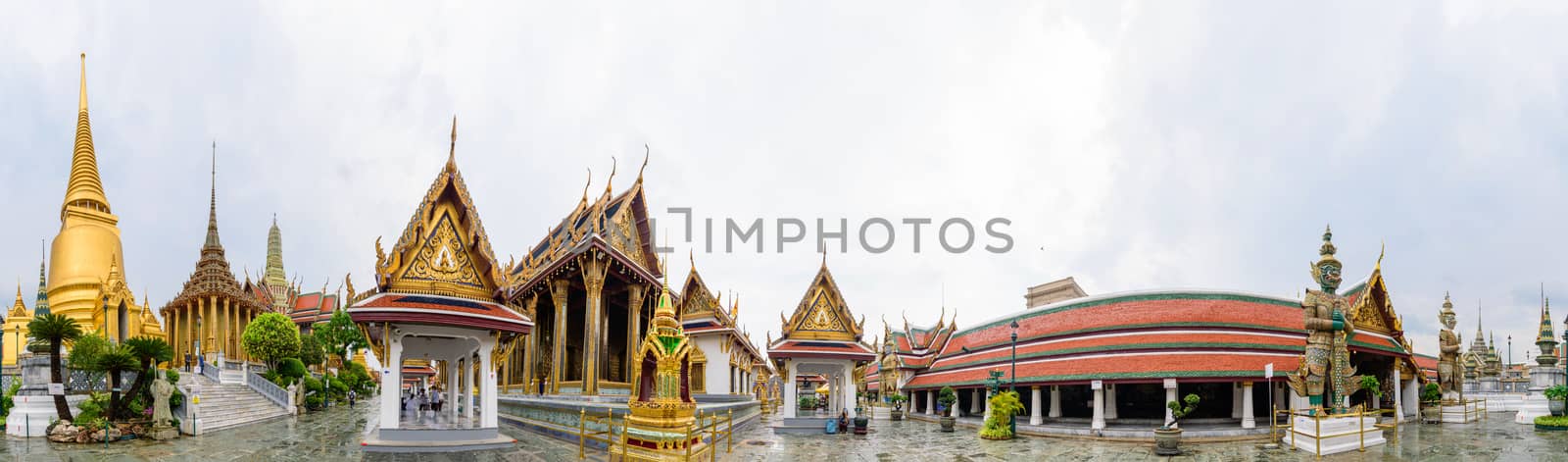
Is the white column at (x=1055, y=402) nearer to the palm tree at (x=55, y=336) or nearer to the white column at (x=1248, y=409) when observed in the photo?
the white column at (x=1248, y=409)

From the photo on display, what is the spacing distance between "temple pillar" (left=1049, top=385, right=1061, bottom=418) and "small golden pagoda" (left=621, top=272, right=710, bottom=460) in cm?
2006

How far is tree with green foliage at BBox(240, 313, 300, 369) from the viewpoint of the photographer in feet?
121

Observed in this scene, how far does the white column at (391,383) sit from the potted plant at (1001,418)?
56.1 feet

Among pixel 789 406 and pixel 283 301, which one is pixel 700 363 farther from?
pixel 283 301

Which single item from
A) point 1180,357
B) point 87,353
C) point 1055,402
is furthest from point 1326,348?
point 87,353

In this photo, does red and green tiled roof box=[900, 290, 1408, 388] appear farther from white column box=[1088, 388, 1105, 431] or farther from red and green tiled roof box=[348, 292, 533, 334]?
red and green tiled roof box=[348, 292, 533, 334]

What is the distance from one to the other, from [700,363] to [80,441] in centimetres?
2091

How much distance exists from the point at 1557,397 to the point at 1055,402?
49.6ft

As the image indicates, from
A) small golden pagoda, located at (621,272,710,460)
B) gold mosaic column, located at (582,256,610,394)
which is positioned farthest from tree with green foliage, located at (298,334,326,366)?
small golden pagoda, located at (621,272,710,460)

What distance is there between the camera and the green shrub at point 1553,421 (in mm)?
24578

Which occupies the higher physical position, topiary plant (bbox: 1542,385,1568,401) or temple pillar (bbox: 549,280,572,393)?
temple pillar (bbox: 549,280,572,393)

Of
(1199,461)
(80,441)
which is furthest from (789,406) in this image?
(80,441)

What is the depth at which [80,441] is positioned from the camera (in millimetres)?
20562

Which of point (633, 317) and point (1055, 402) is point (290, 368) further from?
point (1055, 402)
